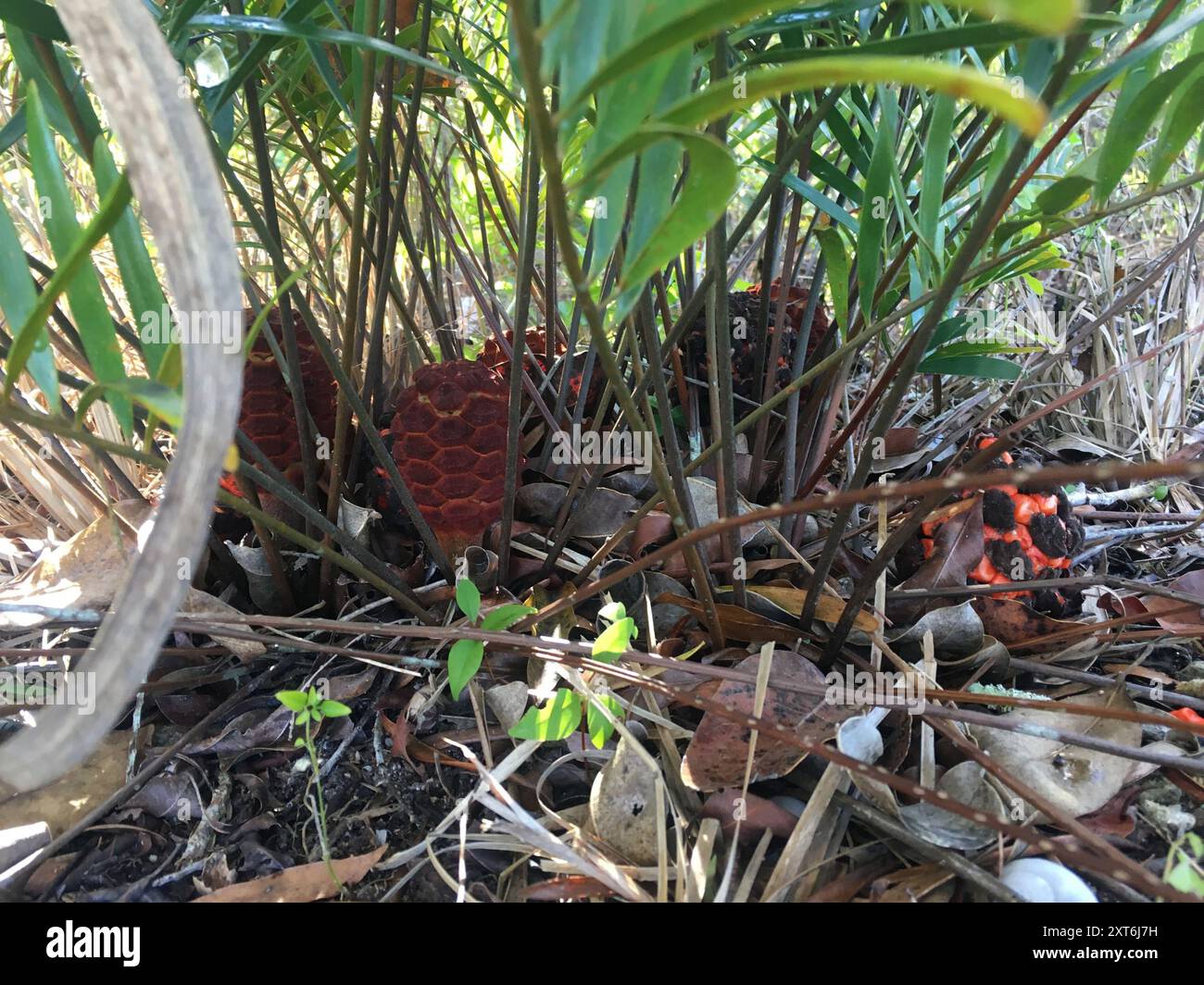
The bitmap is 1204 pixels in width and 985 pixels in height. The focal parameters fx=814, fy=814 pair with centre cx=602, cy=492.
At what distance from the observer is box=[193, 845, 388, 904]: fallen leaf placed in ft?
1.54

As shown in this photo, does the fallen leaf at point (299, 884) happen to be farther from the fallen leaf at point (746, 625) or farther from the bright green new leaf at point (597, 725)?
the fallen leaf at point (746, 625)

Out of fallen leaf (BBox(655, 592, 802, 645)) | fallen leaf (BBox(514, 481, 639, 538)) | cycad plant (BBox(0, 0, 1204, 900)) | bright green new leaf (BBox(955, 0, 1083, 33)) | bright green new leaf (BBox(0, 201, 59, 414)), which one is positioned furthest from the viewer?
fallen leaf (BBox(514, 481, 639, 538))

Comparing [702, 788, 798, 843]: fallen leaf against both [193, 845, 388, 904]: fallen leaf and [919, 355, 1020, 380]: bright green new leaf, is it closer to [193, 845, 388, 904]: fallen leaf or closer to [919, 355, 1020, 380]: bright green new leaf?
[193, 845, 388, 904]: fallen leaf

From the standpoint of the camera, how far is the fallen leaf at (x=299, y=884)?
0.47 meters

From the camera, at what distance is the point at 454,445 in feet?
2.14

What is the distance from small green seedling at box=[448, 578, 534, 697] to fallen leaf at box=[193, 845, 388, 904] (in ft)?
0.37

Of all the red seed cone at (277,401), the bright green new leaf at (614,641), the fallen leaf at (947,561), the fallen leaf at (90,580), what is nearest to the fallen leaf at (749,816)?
the bright green new leaf at (614,641)

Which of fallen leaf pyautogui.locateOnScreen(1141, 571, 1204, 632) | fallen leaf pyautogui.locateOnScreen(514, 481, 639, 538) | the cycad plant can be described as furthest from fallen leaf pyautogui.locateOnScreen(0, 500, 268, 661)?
fallen leaf pyautogui.locateOnScreen(1141, 571, 1204, 632)

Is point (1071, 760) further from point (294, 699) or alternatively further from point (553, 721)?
point (294, 699)

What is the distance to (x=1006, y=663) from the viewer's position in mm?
587
